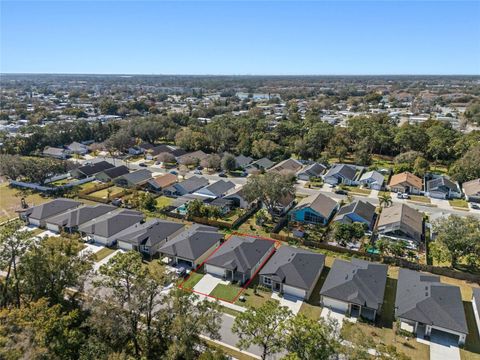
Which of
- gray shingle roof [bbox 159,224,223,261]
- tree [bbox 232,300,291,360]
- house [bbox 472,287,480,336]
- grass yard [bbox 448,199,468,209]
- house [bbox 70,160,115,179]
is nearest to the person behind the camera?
tree [bbox 232,300,291,360]

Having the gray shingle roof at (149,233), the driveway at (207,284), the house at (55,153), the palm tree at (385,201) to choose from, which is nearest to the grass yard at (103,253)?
the gray shingle roof at (149,233)

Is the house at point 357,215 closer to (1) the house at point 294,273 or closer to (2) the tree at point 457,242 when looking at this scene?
(2) the tree at point 457,242

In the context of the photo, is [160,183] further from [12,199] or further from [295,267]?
[295,267]

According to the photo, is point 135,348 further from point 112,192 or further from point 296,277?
point 112,192

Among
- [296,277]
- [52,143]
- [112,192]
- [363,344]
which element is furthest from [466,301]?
[52,143]

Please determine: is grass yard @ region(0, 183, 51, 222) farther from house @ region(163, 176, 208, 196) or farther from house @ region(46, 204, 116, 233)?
house @ region(163, 176, 208, 196)

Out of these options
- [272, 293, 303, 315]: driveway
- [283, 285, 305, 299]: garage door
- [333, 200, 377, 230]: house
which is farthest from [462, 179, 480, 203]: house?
[272, 293, 303, 315]: driveway
